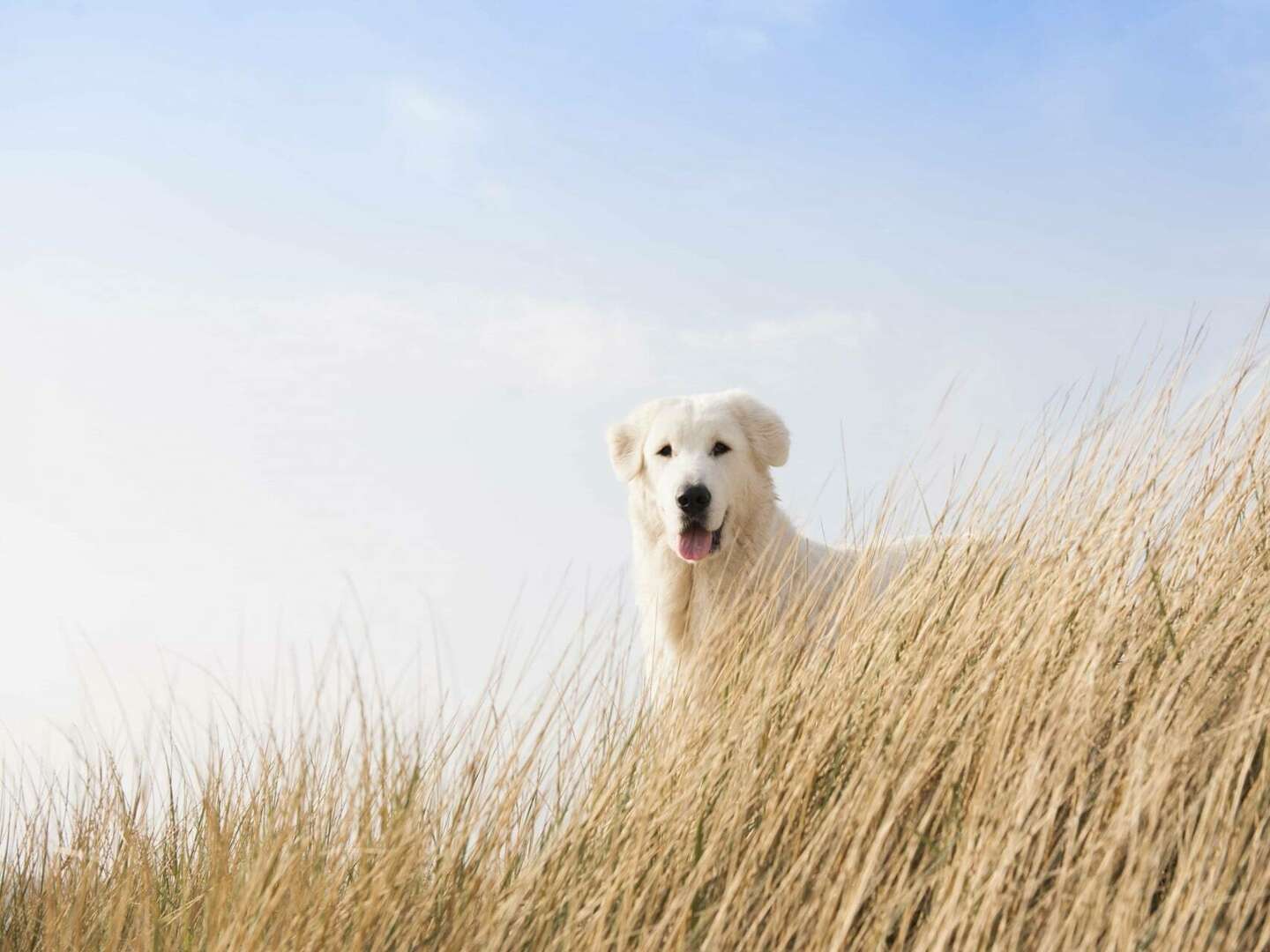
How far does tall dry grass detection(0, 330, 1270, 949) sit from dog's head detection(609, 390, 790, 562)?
1259mm

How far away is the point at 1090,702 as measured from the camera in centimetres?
210

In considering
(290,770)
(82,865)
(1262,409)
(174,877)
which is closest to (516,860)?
(290,770)

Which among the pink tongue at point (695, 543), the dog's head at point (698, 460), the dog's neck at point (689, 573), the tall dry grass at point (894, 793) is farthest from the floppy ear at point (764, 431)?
the tall dry grass at point (894, 793)

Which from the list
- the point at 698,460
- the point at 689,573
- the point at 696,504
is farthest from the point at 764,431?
the point at 689,573

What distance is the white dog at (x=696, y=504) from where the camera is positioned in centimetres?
438

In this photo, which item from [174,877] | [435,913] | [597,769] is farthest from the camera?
[174,877]

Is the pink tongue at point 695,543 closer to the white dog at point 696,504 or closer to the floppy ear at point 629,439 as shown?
the white dog at point 696,504

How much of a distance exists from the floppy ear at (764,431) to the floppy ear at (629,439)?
13.5 inches

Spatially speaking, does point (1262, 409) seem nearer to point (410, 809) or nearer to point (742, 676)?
point (742, 676)

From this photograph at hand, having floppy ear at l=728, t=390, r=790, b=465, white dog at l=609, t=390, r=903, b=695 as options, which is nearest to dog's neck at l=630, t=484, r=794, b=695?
white dog at l=609, t=390, r=903, b=695

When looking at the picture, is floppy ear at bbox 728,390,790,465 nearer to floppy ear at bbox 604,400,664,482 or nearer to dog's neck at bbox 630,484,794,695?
dog's neck at bbox 630,484,794,695

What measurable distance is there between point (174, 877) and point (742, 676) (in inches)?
71.3

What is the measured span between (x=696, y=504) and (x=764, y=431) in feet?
1.75

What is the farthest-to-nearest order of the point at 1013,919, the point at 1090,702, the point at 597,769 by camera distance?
the point at 597,769
the point at 1090,702
the point at 1013,919
